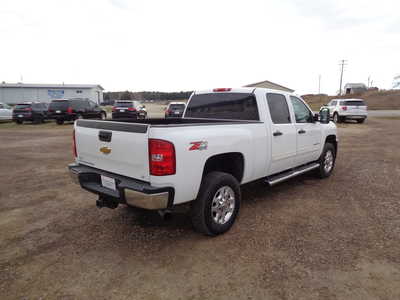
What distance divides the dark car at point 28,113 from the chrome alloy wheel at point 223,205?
1968 centimetres

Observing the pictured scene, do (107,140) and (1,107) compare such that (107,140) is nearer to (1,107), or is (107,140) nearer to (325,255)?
(325,255)

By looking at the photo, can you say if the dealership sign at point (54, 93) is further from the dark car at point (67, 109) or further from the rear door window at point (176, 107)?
the rear door window at point (176, 107)

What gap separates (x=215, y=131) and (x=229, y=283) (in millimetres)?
1638

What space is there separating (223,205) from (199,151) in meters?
0.90

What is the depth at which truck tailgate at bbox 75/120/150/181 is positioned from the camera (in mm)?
2867

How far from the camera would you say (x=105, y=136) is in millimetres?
3260

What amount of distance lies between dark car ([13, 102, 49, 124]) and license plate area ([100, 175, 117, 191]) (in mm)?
19073

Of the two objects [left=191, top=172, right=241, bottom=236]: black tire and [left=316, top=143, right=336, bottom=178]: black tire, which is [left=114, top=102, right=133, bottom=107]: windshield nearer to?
[left=316, top=143, right=336, bottom=178]: black tire

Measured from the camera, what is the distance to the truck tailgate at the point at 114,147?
2867 millimetres

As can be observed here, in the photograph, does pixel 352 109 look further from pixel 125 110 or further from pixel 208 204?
pixel 208 204

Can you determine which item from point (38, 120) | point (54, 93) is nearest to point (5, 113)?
point (38, 120)

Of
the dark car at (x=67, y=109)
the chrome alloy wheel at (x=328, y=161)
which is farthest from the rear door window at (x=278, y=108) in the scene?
the dark car at (x=67, y=109)

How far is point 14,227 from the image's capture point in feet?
12.5

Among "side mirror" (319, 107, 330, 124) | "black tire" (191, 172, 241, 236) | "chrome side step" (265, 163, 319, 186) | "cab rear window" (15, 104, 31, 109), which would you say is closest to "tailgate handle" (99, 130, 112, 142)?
"black tire" (191, 172, 241, 236)
